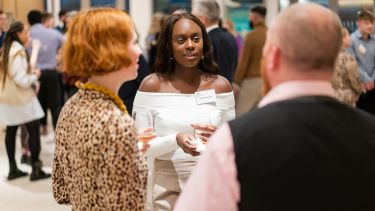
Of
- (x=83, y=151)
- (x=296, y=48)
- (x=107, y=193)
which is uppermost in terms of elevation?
(x=296, y=48)

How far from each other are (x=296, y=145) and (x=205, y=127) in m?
1.12

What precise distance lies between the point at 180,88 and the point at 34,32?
512cm

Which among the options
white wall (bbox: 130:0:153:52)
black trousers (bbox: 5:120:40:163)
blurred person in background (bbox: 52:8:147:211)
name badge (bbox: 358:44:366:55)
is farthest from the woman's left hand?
white wall (bbox: 130:0:153:52)

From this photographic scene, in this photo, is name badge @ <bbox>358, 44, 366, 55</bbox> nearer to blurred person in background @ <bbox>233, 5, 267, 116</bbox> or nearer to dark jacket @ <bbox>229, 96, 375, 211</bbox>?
blurred person in background @ <bbox>233, 5, 267, 116</bbox>

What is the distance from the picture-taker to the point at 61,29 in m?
8.88

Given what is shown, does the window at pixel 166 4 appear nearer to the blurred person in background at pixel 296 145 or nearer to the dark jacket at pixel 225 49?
the dark jacket at pixel 225 49

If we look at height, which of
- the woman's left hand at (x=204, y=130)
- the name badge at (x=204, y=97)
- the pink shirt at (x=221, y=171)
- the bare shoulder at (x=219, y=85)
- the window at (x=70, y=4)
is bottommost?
the window at (x=70, y=4)

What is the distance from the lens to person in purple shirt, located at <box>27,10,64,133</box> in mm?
6848

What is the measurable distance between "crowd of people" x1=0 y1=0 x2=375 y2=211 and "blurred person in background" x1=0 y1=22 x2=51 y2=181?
3008 mm

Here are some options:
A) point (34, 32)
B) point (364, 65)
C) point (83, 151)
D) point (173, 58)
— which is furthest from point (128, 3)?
point (83, 151)

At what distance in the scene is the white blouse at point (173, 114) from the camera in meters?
2.43

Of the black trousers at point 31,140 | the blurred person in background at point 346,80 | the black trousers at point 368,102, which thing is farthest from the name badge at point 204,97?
the black trousers at point 368,102

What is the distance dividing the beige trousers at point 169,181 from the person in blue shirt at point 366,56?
4.03 m

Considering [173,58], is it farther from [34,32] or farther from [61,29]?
[61,29]
